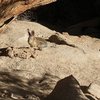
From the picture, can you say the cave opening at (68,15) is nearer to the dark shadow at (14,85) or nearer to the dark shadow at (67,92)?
the dark shadow at (14,85)

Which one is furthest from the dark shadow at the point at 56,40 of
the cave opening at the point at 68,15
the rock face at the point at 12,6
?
the rock face at the point at 12,6

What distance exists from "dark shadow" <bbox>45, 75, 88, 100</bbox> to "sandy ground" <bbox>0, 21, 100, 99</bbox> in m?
1.19

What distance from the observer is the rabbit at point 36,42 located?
1051 cm

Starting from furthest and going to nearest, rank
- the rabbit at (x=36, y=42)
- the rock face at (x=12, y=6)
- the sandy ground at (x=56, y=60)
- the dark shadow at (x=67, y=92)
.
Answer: the rabbit at (x=36, y=42) < the sandy ground at (x=56, y=60) < the rock face at (x=12, y=6) < the dark shadow at (x=67, y=92)

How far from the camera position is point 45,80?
869 cm

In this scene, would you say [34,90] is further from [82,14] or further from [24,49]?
[82,14]

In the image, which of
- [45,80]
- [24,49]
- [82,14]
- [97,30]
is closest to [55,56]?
[24,49]

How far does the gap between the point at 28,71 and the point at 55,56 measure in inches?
48.9

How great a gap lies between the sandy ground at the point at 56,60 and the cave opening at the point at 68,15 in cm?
135

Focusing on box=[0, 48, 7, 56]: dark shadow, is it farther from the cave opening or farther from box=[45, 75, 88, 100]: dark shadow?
the cave opening

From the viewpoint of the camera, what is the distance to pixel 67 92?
24.6 feet

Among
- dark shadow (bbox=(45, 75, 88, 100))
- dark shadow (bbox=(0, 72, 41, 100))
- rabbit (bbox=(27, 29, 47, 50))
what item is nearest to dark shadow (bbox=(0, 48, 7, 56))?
rabbit (bbox=(27, 29, 47, 50))

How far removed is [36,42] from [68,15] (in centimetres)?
353

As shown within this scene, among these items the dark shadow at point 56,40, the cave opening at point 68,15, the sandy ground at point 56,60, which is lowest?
the sandy ground at point 56,60
